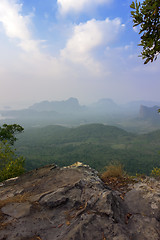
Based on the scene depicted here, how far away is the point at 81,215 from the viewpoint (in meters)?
4.66

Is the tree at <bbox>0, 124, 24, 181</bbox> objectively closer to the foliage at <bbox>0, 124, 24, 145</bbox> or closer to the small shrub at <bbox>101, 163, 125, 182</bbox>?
the foliage at <bbox>0, 124, 24, 145</bbox>

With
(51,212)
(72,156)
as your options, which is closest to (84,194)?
(51,212)

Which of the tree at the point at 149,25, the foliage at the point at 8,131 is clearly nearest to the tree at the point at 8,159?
the foliage at the point at 8,131

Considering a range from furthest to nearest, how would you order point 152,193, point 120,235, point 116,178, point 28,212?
point 116,178 < point 152,193 < point 28,212 < point 120,235

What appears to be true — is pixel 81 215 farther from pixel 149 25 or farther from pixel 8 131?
pixel 8 131

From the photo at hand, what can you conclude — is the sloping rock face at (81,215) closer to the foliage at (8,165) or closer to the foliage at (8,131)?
the foliage at (8,165)

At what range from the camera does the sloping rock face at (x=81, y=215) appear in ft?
13.0

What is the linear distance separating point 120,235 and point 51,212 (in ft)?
8.60

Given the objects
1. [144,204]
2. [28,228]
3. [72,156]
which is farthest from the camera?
[72,156]

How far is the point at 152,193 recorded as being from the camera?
5.88 m

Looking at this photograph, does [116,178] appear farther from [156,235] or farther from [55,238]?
[55,238]

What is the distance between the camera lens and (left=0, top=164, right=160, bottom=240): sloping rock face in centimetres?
397

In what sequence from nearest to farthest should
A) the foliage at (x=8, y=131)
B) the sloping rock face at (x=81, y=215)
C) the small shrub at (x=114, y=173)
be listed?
the sloping rock face at (x=81, y=215) → the small shrub at (x=114, y=173) → the foliage at (x=8, y=131)

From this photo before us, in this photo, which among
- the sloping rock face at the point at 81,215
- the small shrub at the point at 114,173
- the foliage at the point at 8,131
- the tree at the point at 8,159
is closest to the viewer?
the sloping rock face at the point at 81,215
